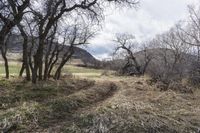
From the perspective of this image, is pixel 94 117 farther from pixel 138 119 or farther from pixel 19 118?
pixel 19 118

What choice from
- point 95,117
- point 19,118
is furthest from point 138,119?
point 19,118

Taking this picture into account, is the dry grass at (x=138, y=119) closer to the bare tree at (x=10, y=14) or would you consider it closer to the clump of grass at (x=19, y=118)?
the clump of grass at (x=19, y=118)

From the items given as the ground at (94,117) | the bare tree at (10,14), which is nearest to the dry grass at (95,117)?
the ground at (94,117)

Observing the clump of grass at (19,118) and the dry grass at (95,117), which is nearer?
the clump of grass at (19,118)

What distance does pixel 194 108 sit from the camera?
1462cm

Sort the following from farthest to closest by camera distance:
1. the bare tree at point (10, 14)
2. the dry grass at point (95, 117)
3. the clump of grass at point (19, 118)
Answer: the bare tree at point (10, 14)
the dry grass at point (95, 117)
the clump of grass at point (19, 118)

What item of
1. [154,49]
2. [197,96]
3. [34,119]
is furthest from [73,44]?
[154,49]

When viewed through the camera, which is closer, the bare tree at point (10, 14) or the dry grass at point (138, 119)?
the dry grass at point (138, 119)

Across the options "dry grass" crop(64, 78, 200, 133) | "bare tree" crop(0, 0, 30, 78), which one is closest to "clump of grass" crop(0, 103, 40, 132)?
"dry grass" crop(64, 78, 200, 133)

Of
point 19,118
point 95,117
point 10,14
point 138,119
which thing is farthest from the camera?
point 10,14

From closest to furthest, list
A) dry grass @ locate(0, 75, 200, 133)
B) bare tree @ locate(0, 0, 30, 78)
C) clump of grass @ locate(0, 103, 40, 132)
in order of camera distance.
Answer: clump of grass @ locate(0, 103, 40, 132)
dry grass @ locate(0, 75, 200, 133)
bare tree @ locate(0, 0, 30, 78)

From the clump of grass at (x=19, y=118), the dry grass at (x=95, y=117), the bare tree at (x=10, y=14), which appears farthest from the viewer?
the bare tree at (x=10, y=14)

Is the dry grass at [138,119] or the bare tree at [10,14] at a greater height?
the bare tree at [10,14]

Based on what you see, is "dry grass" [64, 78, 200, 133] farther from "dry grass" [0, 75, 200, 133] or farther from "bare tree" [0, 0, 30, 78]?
"bare tree" [0, 0, 30, 78]
